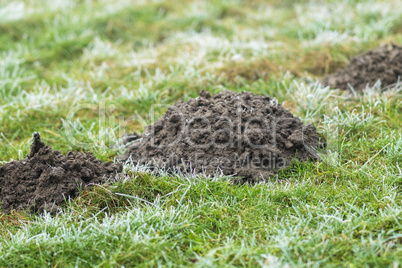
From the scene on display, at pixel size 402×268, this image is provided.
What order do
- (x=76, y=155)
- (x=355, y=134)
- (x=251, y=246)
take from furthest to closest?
(x=355, y=134)
(x=76, y=155)
(x=251, y=246)

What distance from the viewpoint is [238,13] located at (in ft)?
29.0

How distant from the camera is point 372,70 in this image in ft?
15.9

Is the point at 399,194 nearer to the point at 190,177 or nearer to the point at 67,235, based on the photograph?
the point at 190,177

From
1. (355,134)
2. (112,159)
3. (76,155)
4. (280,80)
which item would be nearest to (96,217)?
(76,155)

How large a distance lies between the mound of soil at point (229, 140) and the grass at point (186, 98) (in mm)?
175

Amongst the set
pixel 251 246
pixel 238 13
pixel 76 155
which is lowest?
pixel 251 246

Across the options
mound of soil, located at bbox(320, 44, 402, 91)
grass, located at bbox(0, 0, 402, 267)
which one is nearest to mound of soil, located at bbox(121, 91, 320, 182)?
grass, located at bbox(0, 0, 402, 267)

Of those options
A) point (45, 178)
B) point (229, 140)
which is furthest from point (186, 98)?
point (45, 178)

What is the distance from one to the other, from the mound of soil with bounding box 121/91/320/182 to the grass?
17cm

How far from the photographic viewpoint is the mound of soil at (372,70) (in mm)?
4711

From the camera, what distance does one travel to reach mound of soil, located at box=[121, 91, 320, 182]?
3406 millimetres

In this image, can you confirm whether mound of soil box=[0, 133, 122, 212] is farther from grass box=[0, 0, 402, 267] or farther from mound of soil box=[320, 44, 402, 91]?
mound of soil box=[320, 44, 402, 91]

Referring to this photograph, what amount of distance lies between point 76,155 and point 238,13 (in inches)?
257

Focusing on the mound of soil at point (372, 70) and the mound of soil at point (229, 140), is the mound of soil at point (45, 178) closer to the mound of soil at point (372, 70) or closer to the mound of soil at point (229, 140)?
the mound of soil at point (229, 140)
